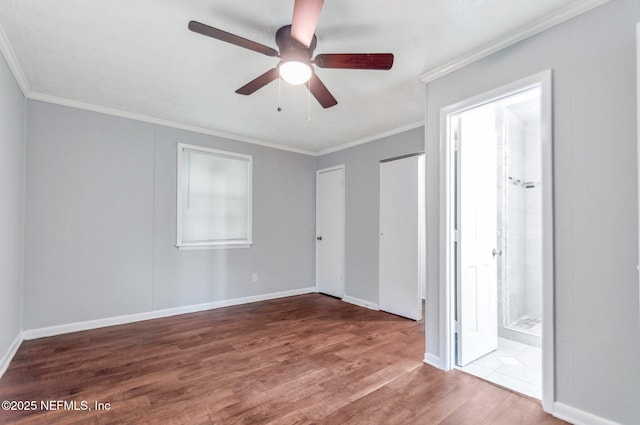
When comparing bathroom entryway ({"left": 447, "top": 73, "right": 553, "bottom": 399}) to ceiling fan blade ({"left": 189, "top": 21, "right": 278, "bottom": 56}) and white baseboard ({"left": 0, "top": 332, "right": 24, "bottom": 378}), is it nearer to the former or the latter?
ceiling fan blade ({"left": 189, "top": 21, "right": 278, "bottom": 56})

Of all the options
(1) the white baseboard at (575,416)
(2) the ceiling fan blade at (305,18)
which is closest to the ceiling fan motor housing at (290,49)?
(2) the ceiling fan blade at (305,18)

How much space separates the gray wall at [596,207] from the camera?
168 centimetres

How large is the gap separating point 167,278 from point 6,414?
2.05m

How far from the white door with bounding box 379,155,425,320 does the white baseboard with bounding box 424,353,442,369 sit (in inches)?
45.4

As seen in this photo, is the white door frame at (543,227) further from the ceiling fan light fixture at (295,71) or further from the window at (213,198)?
the window at (213,198)

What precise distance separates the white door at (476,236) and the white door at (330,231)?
235 cm

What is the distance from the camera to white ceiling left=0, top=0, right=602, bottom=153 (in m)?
1.87

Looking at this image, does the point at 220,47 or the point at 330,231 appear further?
the point at 330,231

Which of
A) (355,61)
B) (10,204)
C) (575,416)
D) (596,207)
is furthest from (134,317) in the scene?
(596,207)

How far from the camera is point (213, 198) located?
435cm

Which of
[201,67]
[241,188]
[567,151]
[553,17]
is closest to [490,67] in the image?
[553,17]

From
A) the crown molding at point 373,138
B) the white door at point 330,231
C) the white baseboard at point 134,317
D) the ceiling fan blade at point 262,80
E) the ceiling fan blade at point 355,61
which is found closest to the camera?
the ceiling fan blade at point 355,61

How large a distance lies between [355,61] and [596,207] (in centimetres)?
167

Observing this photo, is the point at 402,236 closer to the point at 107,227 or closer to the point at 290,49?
the point at 290,49
